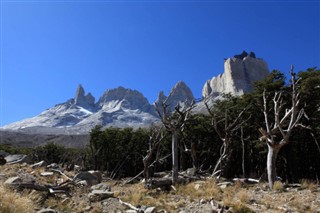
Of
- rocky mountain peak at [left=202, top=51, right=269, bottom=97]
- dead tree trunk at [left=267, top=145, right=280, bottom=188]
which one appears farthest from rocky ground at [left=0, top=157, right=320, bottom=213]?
rocky mountain peak at [left=202, top=51, right=269, bottom=97]

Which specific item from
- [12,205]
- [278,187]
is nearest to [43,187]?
[12,205]

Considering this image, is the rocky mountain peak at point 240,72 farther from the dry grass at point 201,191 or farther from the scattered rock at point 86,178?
the dry grass at point 201,191

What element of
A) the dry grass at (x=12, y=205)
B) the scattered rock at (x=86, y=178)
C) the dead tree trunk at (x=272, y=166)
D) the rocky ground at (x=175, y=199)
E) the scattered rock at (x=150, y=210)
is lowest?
the scattered rock at (x=150, y=210)

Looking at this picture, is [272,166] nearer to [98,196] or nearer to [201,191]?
[201,191]

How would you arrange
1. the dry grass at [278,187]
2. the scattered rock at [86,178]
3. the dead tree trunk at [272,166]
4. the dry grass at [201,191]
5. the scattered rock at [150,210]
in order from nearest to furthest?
the scattered rock at [150,210]
the dry grass at [201,191]
the dry grass at [278,187]
the dead tree trunk at [272,166]
the scattered rock at [86,178]

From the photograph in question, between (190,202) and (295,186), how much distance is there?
19.2ft

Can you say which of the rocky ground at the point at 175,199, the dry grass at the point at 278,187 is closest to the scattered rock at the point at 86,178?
the rocky ground at the point at 175,199

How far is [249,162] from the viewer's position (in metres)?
31.5

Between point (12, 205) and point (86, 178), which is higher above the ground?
point (12, 205)

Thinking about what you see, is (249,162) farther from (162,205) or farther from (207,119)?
(162,205)

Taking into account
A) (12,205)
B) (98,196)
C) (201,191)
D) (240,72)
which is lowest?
(98,196)

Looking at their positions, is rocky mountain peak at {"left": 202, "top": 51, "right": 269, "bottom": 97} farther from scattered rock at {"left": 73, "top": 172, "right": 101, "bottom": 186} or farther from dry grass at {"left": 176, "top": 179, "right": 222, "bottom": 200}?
dry grass at {"left": 176, "top": 179, "right": 222, "bottom": 200}

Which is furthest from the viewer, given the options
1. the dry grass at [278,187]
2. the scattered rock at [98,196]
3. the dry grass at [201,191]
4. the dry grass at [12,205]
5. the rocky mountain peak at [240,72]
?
the rocky mountain peak at [240,72]

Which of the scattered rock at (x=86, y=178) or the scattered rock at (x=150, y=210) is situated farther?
the scattered rock at (x=86, y=178)
